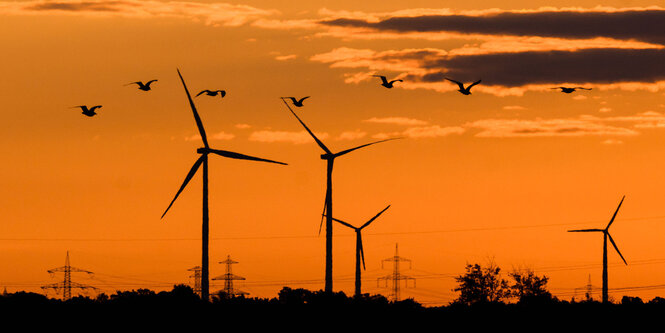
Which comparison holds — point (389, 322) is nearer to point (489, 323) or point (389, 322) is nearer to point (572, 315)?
point (489, 323)

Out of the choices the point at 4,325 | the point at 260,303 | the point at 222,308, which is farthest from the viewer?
the point at 260,303

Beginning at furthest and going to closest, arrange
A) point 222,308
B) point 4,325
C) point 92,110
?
1. point 222,308
2. point 4,325
3. point 92,110

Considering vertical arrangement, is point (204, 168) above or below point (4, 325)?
above

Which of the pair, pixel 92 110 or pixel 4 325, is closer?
pixel 92 110

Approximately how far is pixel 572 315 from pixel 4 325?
7141 cm

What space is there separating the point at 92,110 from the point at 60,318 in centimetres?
4227

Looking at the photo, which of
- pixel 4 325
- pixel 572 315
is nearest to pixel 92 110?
pixel 4 325

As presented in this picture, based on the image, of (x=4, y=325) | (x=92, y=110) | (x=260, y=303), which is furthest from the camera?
(x=260, y=303)

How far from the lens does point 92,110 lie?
130375 millimetres

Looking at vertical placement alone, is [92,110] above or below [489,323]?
above

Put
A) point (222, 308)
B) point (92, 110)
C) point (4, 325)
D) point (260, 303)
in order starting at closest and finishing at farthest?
point (92, 110)
point (4, 325)
point (222, 308)
point (260, 303)

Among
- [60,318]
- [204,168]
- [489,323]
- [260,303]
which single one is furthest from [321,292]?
[204,168]

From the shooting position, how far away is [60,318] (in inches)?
6550

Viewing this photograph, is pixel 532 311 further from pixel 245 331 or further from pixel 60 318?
pixel 60 318
